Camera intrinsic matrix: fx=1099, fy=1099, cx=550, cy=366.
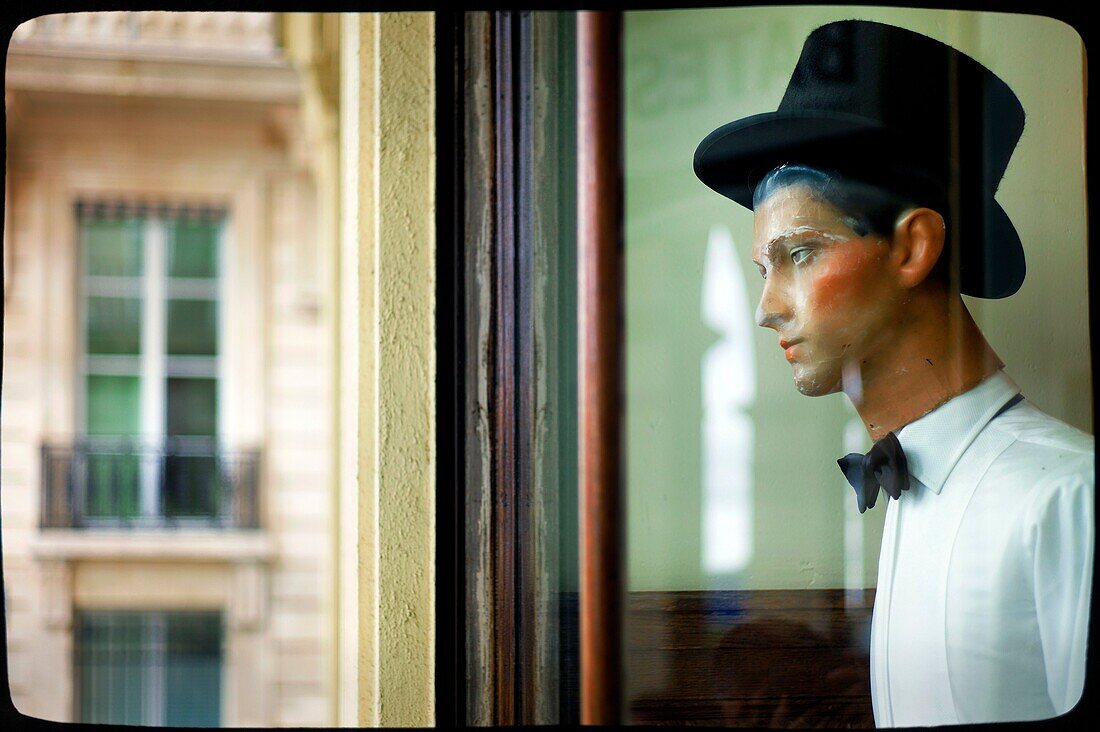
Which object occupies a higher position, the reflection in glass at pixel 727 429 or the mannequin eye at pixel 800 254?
the mannequin eye at pixel 800 254

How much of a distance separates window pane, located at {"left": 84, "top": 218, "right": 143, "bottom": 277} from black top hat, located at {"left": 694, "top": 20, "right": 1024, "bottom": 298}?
3655mm

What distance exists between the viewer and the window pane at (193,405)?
3.80 m

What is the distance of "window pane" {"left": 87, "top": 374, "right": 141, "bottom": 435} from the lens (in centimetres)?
379

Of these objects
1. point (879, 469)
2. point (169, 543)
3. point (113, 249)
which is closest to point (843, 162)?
point (879, 469)

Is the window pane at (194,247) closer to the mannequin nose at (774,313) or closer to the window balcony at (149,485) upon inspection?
the window balcony at (149,485)

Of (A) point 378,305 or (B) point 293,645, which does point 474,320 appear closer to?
(A) point 378,305

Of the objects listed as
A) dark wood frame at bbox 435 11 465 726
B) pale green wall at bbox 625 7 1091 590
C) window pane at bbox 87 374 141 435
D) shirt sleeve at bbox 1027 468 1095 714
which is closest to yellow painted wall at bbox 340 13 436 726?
dark wood frame at bbox 435 11 465 726

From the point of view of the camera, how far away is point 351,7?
49 cm

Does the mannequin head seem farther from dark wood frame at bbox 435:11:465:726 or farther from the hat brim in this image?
dark wood frame at bbox 435:11:465:726

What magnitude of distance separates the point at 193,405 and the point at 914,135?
144 inches

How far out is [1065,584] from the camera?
0.44 meters

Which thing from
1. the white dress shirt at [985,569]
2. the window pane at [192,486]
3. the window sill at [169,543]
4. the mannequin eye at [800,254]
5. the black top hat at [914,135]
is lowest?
the window sill at [169,543]

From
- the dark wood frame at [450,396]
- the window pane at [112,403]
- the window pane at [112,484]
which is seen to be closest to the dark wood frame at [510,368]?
the dark wood frame at [450,396]

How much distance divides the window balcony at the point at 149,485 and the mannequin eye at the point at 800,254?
3.43 metres
